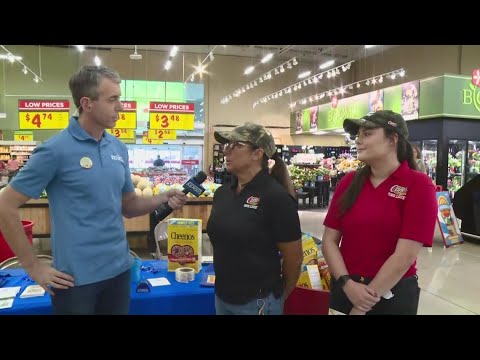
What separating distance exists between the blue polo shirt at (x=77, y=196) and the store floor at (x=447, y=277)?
11.5 feet

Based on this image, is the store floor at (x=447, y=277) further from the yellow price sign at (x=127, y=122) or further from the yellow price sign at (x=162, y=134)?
the yellow price sign at (x=162, y=134)

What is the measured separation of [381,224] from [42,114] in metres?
9.94

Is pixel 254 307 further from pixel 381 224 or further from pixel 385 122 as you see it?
pixel 385 122

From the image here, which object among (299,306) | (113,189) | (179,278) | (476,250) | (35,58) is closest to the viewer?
(113,189)

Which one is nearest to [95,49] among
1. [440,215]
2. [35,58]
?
[35,58]

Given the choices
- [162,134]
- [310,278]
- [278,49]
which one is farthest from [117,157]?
[278,49]

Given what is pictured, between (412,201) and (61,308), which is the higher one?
(412,201)

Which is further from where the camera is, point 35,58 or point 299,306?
point 35,58

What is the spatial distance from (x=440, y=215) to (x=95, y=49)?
16638 mm

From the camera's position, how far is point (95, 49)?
18.2m

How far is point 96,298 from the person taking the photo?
1.65 metres
